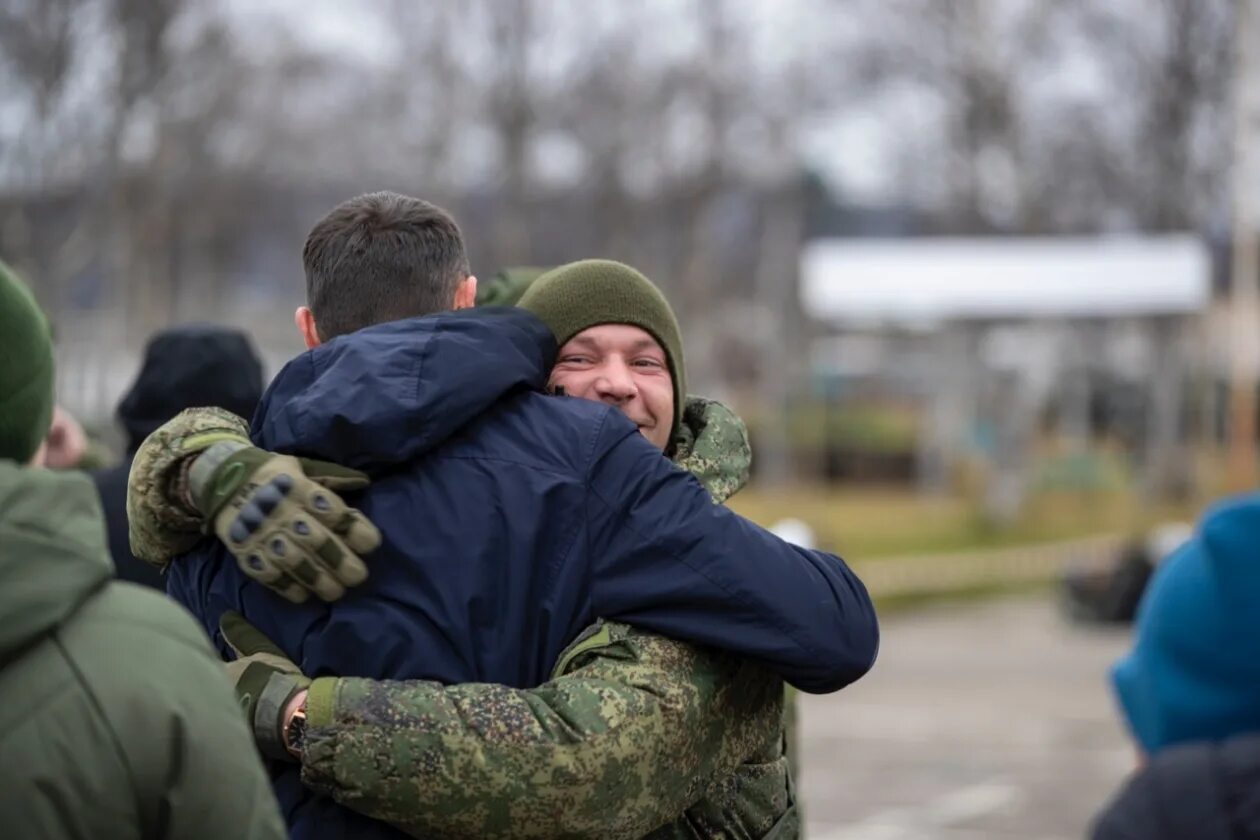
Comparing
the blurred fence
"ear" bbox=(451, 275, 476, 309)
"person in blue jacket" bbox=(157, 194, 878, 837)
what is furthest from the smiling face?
the blurred fence

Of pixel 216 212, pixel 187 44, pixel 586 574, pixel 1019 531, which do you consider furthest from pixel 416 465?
pixel 216 212

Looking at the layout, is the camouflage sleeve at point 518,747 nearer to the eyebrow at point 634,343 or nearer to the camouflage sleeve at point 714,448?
the camouflage sleeve at point 714,448

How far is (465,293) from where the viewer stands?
9.05 feet

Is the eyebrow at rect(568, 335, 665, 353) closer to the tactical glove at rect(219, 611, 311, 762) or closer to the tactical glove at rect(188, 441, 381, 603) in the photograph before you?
the tactical glove at rect(188, 441, 381, 603)

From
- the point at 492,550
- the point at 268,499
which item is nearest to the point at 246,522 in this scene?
the point at 268,499

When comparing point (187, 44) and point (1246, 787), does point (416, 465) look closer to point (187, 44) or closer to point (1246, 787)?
point (1246, 787)

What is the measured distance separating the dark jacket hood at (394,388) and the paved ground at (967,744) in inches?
291

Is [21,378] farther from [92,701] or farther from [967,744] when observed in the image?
[967,744]

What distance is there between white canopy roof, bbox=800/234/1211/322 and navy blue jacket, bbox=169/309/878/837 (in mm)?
25300

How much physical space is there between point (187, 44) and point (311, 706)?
23.0 metres

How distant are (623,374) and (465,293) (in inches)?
11.5

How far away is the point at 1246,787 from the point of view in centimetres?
221

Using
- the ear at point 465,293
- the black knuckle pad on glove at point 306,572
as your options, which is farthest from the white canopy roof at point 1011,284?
the black knuckle pad on glove at point 306,572

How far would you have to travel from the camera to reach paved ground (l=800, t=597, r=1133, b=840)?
32.6 ft
